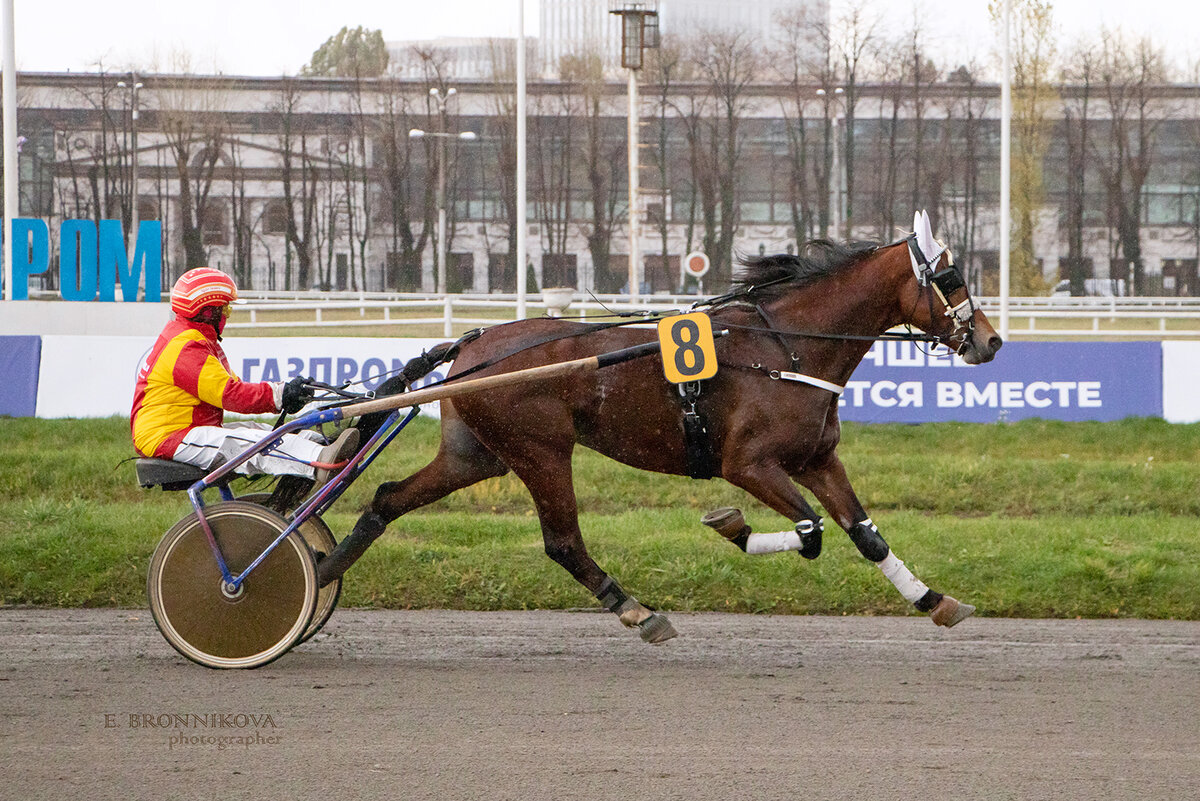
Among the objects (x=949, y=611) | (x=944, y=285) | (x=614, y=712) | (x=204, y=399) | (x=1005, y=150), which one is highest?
(x=1005, y=150)

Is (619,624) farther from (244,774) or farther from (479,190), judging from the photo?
(479,190)

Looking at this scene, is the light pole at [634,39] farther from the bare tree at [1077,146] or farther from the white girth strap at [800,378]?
the white girth strap at [800,378]

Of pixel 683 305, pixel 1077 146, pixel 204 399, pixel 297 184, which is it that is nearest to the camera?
pixel 204 399

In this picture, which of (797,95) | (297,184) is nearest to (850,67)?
(797,95)

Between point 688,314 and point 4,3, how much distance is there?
16649 millimetres

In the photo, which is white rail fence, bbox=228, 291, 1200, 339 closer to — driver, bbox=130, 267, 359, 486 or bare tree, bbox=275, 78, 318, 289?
bare tree, bbox=275, 78, 318, 289

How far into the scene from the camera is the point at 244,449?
549 cm

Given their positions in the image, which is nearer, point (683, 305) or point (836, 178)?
point (683, 305)

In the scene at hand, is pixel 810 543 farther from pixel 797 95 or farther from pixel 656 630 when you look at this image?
pixel 797 95

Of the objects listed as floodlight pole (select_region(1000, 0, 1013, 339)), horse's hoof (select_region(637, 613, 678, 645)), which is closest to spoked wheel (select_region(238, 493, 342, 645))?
horse's hoof (select_region(637, 613, 678, 645))

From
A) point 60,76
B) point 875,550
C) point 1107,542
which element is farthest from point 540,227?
point 875,550

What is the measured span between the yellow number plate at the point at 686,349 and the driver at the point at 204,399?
4.58ft

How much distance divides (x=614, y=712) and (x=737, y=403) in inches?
60.8

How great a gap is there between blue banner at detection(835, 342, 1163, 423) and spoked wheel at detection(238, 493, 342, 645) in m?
8.00
